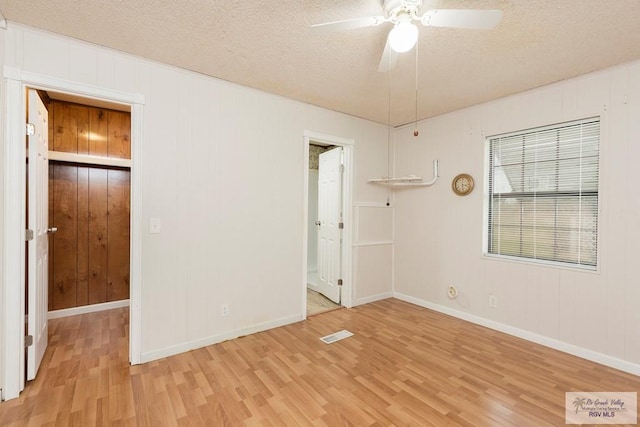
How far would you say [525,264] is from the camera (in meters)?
2.99

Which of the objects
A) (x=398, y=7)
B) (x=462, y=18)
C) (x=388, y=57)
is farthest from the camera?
(x=388, y=57)

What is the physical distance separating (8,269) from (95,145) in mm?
1996

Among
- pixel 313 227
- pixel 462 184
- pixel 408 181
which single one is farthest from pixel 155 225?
→ pixel 313 227

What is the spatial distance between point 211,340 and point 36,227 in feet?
5.40

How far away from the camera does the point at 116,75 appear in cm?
232

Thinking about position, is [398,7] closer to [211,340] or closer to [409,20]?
[409,20]

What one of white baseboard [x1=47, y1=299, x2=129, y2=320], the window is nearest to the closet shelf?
the window

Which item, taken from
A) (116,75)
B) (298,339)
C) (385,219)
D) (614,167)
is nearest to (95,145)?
(116,75)

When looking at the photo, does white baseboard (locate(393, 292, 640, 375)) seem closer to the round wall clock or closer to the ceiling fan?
the round wall clock

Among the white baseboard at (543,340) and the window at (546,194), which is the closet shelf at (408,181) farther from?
the white baseboard at (543,340)

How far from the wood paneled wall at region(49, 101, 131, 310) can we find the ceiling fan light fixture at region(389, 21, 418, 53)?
348 cm

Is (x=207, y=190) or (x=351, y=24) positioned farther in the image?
(x=207, y=190)

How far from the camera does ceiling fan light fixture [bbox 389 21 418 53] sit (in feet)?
5.05

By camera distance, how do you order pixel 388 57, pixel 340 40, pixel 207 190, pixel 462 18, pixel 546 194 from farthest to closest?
pixel 546 194, pixel 207 190, pixel 340 40, pixel 388 57, pixel 462 18
